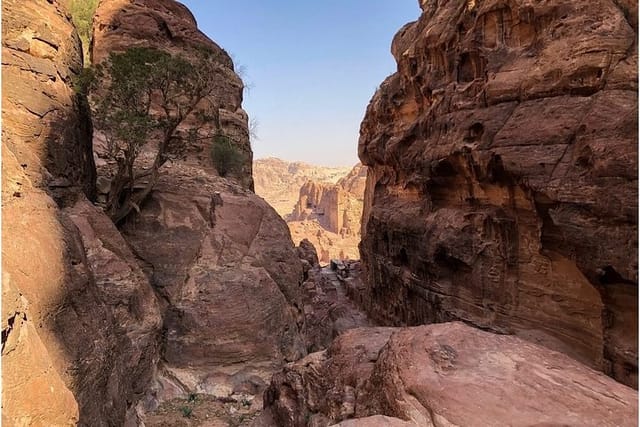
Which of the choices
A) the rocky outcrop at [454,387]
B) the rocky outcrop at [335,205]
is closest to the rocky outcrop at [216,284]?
the rocky outcrop at [454,387]

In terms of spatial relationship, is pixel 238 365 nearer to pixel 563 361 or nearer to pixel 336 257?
pixel 563 361

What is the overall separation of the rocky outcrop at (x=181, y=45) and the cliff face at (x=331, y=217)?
33667 mm

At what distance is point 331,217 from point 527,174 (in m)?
53.4

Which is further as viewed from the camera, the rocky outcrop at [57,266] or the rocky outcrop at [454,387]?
the rocky outcrop at [57,266]

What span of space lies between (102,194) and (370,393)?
10.3 m

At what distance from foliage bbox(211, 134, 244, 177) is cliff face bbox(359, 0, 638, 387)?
8.71 m

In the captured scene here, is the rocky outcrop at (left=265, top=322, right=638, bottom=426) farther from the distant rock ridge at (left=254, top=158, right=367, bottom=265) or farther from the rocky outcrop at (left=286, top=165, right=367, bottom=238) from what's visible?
the rocky outcrop at (left=286, top=165, right=367, bottom=238)

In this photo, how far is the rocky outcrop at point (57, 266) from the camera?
3.49 m

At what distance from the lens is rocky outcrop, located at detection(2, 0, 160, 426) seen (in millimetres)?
3490

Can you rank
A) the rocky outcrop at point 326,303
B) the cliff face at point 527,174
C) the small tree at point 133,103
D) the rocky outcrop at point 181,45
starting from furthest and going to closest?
the rocky outcrop at point 326,303 < the rocky outcrop at point 181,45 < the small tree at point 133,103 < the cliff face at point 527,174

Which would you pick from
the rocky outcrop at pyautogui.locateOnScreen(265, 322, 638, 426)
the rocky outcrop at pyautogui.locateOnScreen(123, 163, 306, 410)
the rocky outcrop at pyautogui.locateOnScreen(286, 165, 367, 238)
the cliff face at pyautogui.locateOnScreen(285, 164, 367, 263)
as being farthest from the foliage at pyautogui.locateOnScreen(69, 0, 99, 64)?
the rocky outcrop at pyautogui.locateOnScreen(286, 165, 367, 238)

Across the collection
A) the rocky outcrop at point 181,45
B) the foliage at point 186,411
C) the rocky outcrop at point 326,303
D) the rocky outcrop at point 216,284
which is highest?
the rocky outcrop at point 181,45

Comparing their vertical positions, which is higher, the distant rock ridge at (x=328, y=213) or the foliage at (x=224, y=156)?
the foliage at (x=224, y=156)

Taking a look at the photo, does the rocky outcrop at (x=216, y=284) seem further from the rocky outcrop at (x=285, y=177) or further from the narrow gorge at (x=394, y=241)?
the rocky outcrop at (x=285, y=177)
